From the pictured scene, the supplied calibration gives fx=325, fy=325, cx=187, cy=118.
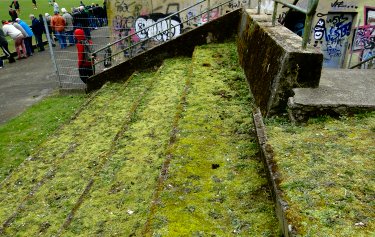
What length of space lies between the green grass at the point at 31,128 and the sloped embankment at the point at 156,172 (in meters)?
0.86

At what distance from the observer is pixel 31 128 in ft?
24.9

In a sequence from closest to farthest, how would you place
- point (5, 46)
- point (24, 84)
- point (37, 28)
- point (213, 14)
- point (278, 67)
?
point (278, 67), point (213, 14), point (24, 84), point (5, 46), point (37, 28)

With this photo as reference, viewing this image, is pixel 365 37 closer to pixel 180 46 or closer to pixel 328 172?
pixel 180 46

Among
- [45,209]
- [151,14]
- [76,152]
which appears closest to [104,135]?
[76,152]

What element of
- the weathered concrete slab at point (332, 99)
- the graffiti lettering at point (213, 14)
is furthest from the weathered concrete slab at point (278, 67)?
the graffiti lettering at point (213, 14)

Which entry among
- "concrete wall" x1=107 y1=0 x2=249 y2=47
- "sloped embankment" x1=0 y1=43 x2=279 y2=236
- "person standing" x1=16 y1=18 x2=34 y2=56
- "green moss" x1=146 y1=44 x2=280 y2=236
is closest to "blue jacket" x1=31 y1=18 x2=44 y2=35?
"person standing" x1=16 y1=18 x2=34 y2=56

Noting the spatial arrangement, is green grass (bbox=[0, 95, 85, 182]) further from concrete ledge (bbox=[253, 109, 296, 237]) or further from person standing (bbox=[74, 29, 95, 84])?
concrete ledge (bbox=[253, 109, 296, 237])

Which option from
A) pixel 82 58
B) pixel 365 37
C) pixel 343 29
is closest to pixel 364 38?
pixel 365 37

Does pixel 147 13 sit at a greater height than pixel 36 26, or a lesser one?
greater

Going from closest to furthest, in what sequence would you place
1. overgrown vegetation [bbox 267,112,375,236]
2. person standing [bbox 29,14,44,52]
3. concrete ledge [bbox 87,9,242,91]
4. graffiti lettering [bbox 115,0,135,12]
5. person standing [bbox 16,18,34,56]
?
1. overgrown vegetation [bbox 267,112,375,236]
2. concrete ledge [bbox 87,9,242,91]
3. graffiti lettering [bbox 115,0,135,12]
4. person standing [bbox 16,18,34,56]
5. person standing [bbox 29,14,44,52]

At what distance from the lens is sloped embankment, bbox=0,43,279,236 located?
272cm

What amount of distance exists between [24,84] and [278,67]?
1022 centimetres

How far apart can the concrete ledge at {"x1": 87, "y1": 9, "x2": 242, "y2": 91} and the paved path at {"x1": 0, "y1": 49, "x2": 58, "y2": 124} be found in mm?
2558

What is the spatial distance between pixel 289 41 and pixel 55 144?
4332mm
